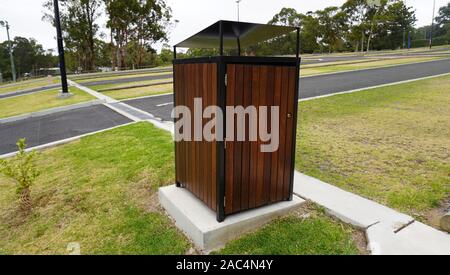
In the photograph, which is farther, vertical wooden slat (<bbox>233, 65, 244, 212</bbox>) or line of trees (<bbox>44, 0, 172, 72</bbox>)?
line of trees (<bbox>44, 0, 172, 72</bbox>)

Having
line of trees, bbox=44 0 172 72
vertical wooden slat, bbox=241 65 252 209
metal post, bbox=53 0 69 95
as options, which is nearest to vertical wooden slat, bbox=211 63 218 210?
vertical wooden slat, bbox=241 65 252 209

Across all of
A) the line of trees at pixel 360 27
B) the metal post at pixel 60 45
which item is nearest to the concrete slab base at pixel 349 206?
the metal post at pixel 60 45

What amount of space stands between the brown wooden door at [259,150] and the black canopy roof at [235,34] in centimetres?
43

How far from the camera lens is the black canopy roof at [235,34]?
288cm

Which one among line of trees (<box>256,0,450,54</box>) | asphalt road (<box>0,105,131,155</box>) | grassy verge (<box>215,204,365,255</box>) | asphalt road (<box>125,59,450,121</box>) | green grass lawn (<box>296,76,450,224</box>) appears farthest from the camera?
line of trees (<box>256,0,450,54</box>)

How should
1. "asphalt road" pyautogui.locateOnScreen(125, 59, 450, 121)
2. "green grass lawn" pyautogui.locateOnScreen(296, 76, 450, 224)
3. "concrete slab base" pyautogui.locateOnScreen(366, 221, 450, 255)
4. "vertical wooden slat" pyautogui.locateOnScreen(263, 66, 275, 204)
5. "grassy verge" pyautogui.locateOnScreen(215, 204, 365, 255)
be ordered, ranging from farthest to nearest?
"asphalt road" pyautogui.locateOnScreen(125, 59, 450, 121) → "green grass lawn" pyautogui.locateOnScreen(296, 76, 450, 224) → "vertical wooden slat" pyautogui.locateOnScreen(263, 66, 275, 204) → "grassy verge" pyautogui.locateOnScreen(215, 204, 365, 255) → "concrete slab base" pyautogui.locateOnScreen(366, 221, 450, 255)

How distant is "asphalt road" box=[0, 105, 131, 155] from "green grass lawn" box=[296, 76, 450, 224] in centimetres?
532

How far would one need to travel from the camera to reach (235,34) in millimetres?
3332

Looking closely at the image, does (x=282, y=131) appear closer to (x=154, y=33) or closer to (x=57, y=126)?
(x=57, y=126)

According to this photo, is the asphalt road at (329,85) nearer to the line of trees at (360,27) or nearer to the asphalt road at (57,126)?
the asphalt road at (57,126)

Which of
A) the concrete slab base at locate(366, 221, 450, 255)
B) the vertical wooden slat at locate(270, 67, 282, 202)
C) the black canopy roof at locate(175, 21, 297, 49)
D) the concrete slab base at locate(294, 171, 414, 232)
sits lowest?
the concrete slab base at locate(366, 221, 450, 255)

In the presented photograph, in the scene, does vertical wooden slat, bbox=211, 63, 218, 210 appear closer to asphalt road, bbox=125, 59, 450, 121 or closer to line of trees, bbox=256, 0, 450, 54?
asphalt road, bbox=125, 59, 450, 121

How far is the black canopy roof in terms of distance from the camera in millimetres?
2885

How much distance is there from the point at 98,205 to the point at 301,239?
96.8 inches
